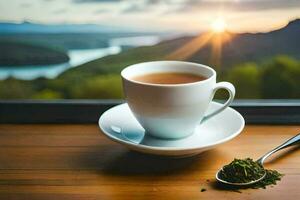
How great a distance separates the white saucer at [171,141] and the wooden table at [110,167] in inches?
1.0

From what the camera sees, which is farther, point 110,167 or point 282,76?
point 282,76

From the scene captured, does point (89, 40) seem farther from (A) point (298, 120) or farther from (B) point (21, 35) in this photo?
(A) point (298, 120)

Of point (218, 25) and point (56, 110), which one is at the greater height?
point (218, 25)

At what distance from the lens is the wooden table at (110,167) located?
55cm

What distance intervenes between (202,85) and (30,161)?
0.25m

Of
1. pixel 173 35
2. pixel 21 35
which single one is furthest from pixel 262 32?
pixel 21 35

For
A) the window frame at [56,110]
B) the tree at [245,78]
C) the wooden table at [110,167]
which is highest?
the tree at [245,78]

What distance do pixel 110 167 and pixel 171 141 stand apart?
0.09 meters

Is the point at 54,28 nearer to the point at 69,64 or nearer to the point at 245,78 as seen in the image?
the point at 69,64

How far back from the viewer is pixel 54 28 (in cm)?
79

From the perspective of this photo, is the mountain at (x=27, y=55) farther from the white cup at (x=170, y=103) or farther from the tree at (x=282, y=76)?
the tree at (x=282, y=76)

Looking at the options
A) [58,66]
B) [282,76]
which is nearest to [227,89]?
[282,76]

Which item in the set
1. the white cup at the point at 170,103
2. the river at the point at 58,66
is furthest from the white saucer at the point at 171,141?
the river at the point at 58,66

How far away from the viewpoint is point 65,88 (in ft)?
2.61
